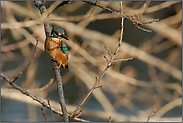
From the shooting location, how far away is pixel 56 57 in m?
1.96

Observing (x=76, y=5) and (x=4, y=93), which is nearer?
(x=4, y=93)

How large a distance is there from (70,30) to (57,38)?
1279 millimetres

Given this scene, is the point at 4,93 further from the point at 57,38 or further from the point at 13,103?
the point at 13,103

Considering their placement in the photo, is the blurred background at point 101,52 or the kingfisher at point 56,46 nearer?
the kingfisher at point 56,46

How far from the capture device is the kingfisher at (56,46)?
1.92 m

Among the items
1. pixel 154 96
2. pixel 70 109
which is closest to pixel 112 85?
pixel 70 109

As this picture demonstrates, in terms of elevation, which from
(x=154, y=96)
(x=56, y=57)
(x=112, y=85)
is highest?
(x=154, y=96)

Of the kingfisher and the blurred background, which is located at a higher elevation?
the blurred background

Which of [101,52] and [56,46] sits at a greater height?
[101,52]

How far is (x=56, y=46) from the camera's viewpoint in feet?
6.43

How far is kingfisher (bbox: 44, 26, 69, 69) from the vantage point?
1.92m

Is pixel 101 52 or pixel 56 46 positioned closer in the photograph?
pixel 56 46

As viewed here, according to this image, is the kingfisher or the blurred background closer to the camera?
the kingfisher

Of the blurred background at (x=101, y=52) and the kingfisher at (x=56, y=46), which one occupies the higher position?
the blurred background at (x=101, y=52)
